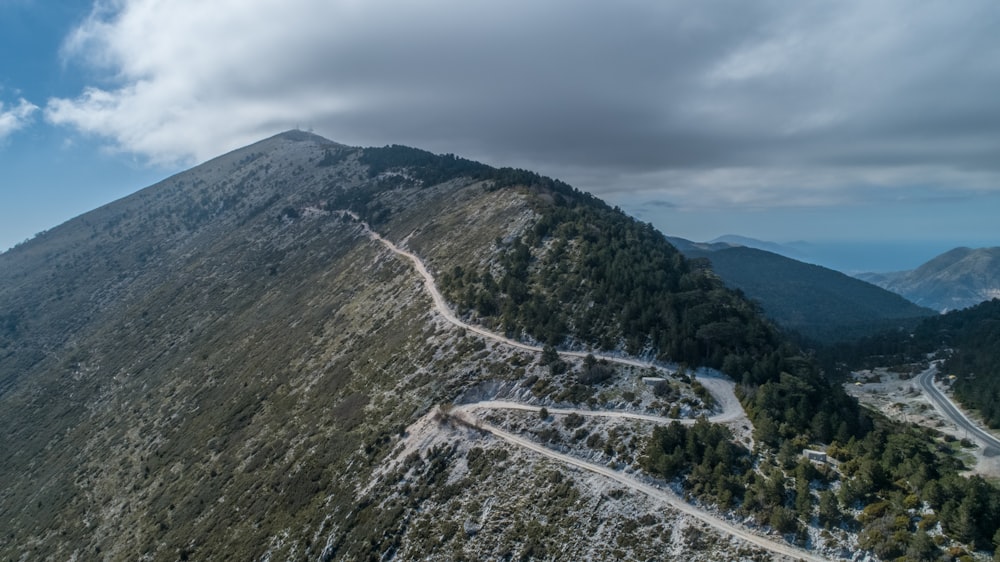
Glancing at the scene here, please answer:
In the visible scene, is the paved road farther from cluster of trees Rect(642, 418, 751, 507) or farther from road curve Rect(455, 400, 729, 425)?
cluster of trees Rect(642, 418, 751, 507)

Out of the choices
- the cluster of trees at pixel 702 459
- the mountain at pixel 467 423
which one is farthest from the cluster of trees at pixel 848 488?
the mountain at pixel 467 423

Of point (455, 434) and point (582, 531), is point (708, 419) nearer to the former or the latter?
point (582, 531)

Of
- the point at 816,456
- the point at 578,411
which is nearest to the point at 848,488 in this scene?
the point at 816,456

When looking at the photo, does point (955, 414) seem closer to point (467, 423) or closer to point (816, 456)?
point (816, 456)

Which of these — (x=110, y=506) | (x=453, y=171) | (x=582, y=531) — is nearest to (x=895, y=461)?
(x=582, y=531)

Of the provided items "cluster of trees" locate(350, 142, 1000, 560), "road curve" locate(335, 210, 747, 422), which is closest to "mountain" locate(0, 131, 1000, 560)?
"cluster of trees" locate(350, 142, 1000, 560)

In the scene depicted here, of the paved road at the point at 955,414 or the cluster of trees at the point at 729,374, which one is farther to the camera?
the paved road at the point at 955,414

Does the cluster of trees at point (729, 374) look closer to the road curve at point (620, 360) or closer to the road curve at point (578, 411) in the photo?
the road curve at point (620, 360)
